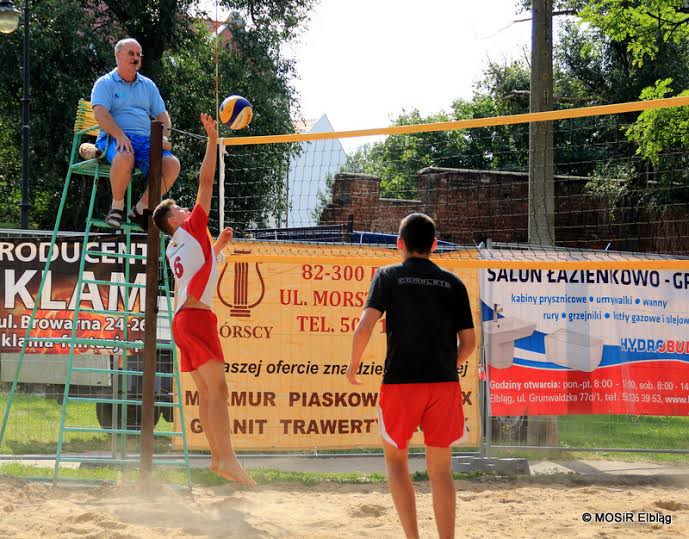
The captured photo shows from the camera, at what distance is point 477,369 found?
8.87 m

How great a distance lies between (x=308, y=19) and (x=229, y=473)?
1897 cm

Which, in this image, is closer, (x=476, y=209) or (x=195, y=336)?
(x=195, y=336)

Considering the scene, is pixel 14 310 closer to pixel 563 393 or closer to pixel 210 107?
pixel 563 393

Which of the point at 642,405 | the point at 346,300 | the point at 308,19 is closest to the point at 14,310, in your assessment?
the point at 346,300

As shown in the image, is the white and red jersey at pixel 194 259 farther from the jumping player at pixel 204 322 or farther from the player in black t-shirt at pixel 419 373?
the player in black t-shirt at pixel 419 373

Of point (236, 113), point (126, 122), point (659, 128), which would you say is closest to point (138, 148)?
point (126, 122)

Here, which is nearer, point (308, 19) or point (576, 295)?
point (576, 295)

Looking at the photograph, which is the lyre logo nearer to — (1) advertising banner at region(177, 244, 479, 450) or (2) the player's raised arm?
(1) advertising banner at region(177, 244, 479, 450)

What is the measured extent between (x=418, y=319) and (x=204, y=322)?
195cm

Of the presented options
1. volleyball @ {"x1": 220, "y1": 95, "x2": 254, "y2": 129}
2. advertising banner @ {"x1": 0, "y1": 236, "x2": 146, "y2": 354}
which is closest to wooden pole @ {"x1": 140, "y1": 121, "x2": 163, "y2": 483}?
volleyball @ {"x1": 220, "y1": 95, "x2": 254, "y2": 129}

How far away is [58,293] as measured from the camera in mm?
8758

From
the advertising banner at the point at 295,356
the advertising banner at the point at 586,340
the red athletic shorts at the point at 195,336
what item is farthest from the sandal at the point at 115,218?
the advertising banner at the point at 586,340

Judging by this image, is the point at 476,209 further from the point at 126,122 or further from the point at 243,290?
the point at 126,122

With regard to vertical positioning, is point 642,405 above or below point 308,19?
below
